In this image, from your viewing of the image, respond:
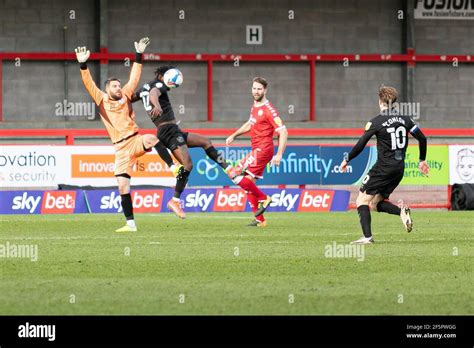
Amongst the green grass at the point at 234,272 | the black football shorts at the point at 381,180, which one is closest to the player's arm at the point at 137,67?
the green grass at the point at 234,272

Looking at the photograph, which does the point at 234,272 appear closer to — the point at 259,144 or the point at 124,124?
the point at 124,124

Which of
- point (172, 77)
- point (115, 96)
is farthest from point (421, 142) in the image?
point (115, 96)

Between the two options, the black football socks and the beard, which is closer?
the black football socks

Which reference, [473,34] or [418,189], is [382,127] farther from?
[473,34]

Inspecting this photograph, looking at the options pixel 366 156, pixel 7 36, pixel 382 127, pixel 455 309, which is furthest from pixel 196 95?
pixel 455 309

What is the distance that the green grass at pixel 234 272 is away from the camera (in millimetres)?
9086

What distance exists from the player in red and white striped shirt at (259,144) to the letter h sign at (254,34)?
18701 millimetres

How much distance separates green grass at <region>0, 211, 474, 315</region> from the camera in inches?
358

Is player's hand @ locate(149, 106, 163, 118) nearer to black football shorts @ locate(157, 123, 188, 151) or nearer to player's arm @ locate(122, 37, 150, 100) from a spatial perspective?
player's arm @ locate(122, 37, 150, 100)

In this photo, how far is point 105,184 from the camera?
2441 cm

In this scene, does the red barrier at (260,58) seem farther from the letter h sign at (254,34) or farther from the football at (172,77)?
the football at (172,77)

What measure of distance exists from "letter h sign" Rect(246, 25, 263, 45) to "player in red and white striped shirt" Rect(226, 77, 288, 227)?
61.4ft

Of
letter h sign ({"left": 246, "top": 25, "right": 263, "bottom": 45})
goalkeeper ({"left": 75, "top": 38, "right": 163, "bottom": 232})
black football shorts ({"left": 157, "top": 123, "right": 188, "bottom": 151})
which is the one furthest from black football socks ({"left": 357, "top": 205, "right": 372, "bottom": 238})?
letter h sign ({"left": 246, "top": 25, "right": 263, "bottom": 45})
